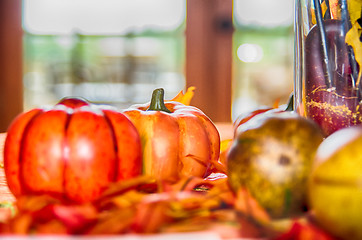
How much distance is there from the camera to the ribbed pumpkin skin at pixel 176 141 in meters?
0.56

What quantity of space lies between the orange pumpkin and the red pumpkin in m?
0.07

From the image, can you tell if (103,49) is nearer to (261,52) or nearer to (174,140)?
(261,52)

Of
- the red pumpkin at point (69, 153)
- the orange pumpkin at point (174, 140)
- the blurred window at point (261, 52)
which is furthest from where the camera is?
the blurred window at point (261, 52)

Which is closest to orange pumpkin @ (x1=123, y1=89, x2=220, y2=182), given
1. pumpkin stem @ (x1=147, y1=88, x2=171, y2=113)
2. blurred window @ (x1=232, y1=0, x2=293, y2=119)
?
pumpkin stem @ (x1=147, y1=88, x2=171, y2=113)

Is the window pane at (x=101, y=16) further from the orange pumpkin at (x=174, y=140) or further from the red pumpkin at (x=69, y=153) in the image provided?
the red pumpkin at (x=69, y=153)

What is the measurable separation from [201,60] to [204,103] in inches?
13.3

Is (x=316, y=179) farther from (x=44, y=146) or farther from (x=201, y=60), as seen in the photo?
(x=201, y=60)

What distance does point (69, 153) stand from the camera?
1.47 ft

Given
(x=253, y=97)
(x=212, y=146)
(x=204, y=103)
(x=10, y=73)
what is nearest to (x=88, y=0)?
(x=10, y=73)

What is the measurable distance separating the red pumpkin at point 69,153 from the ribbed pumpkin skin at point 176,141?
0.07 m

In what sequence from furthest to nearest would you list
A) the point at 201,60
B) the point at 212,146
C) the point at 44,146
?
the point at 201,60
the point at 212,146
the point at 44,146

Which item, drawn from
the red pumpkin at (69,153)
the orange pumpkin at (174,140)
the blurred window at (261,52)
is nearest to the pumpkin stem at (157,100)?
the orange pumpkin at (174,140)

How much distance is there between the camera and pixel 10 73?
12.3ft

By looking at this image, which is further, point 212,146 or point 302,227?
point 212,146
